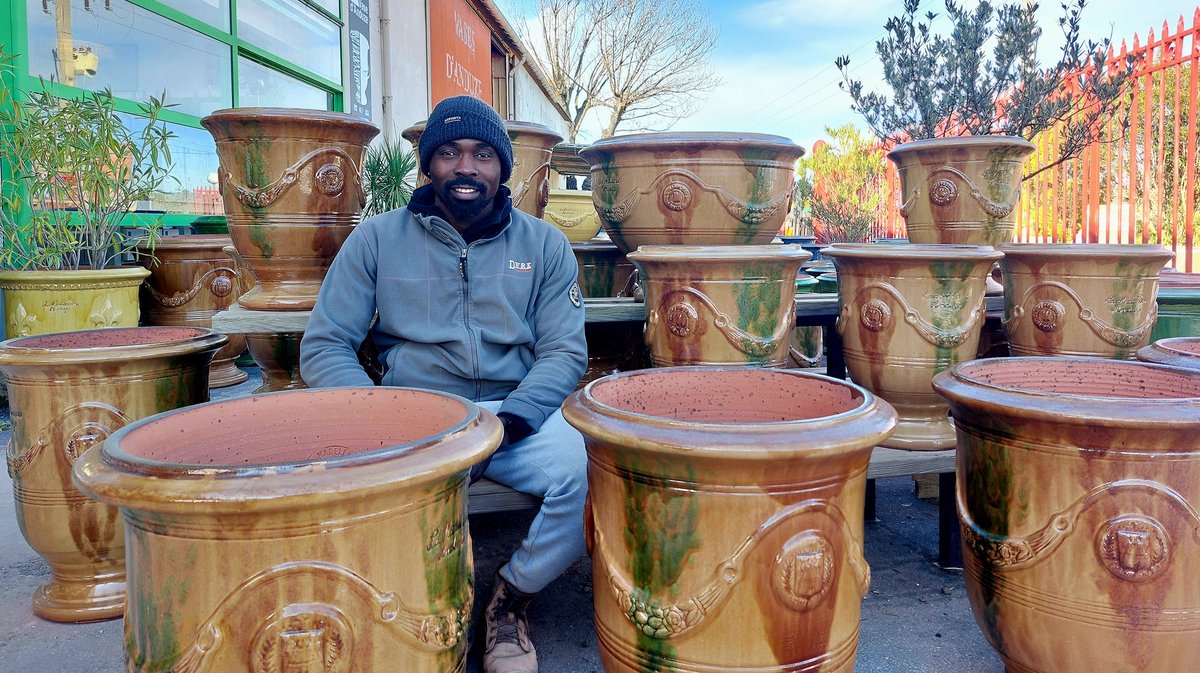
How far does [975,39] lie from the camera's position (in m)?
4.82

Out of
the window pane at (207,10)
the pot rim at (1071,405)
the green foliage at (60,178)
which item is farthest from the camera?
the window pane at (207,10)

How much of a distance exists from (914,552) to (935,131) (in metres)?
3.48

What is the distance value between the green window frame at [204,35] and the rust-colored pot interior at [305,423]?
128 inches

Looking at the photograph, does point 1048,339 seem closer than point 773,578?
No

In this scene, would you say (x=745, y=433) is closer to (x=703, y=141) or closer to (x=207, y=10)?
(x=703, y=141)

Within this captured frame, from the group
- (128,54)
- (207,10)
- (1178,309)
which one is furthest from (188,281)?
(1178,309)

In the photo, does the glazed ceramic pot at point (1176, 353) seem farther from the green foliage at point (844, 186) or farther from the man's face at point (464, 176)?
the green foliage at point (844, 186)

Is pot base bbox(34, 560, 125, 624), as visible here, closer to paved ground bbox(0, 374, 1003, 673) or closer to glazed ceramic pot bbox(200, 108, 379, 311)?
paved ground bbox(0, 374, 1003, 673)

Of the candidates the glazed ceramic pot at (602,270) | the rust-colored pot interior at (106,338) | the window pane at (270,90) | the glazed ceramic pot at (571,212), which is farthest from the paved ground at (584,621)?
the window pane at (270,90)

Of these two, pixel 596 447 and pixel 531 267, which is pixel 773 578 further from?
pixel 531 267

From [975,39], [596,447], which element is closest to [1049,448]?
[596,447]

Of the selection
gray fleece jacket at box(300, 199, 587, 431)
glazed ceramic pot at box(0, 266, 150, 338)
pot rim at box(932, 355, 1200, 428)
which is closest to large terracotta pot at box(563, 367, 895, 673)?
pot rim at box(932, 355, 1200, 428)

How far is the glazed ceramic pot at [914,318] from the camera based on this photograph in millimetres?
2289

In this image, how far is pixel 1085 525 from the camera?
1524mm
